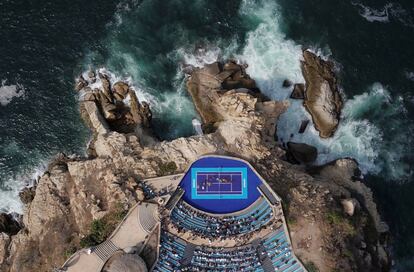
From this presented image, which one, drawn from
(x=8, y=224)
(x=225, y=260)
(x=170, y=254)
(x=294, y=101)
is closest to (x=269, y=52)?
(x=294, y=101)

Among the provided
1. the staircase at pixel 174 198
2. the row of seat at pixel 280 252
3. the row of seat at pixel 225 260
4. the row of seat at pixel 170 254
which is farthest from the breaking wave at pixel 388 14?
the row of seat at pixel 170 254

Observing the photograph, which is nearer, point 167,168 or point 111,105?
point 167,168

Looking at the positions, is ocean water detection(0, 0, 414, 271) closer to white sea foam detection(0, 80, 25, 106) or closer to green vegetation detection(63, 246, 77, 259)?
white sea foam detection(0, 80, 25, 106)

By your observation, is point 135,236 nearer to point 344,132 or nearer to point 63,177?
point 63,177

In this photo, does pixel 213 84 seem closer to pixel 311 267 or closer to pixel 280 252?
pixel 280 252

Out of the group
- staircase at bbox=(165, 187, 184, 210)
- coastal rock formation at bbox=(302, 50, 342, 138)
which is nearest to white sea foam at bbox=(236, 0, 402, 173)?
coastal rock formation at bbox=(302, 50, 342, 138)

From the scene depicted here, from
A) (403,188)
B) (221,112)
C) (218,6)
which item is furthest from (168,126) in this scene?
(403,188)
